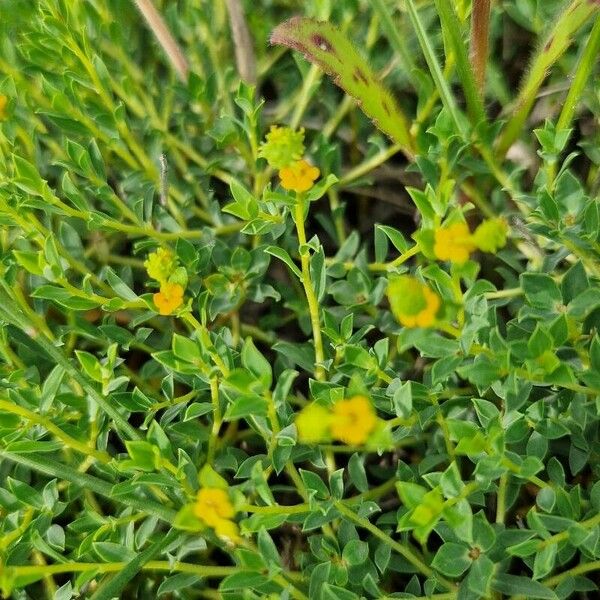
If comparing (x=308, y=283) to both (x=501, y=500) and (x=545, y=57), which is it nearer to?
(x=501, y=500)

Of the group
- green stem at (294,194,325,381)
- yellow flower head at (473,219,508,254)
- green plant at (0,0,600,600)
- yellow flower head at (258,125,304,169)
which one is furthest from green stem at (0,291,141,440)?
yellow flower head at (473,219,508,254)

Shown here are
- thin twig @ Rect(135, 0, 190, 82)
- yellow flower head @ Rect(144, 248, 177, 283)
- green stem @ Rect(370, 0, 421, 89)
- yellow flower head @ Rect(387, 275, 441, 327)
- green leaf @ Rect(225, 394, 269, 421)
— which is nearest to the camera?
yellow flower head @ Rect(387, 275, 441, 327)

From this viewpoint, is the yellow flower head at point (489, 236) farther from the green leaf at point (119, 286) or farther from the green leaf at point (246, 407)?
the green leaf at point (119, 286)

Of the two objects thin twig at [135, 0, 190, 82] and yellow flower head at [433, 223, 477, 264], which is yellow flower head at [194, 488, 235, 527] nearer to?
yellow flower head at [433, 223, 477, 264]

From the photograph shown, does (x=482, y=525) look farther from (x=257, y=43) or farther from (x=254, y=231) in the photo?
(x=257, y=43)

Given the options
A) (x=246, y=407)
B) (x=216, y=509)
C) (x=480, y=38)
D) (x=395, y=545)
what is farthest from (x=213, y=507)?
(x=480, y=38)

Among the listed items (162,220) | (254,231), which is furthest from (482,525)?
(162,220)
